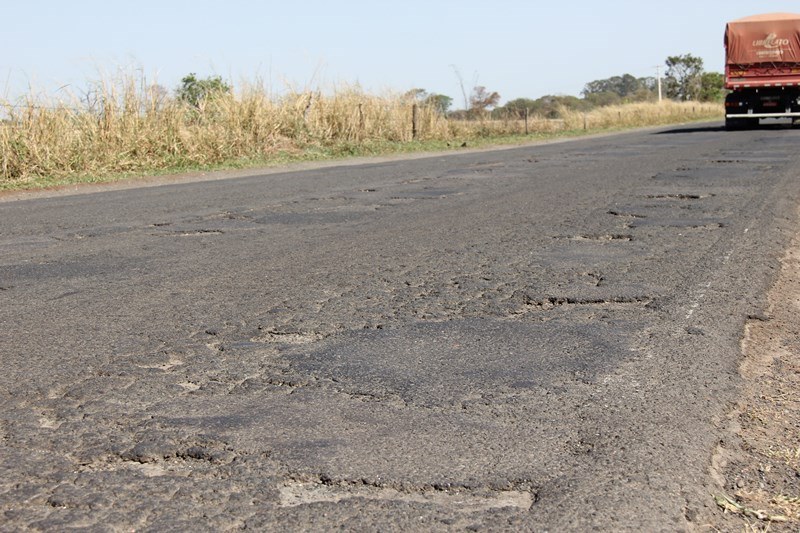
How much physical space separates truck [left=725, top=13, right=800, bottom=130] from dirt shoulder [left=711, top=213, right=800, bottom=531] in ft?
83.1

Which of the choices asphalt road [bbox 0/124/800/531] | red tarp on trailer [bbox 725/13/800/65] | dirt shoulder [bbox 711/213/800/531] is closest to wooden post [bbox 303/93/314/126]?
red tarp on trailer [bbox 725/13/800/65]

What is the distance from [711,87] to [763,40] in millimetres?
57000

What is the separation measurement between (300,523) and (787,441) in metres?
1.58

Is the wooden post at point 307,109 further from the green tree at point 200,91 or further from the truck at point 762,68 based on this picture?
the truck at point 762,68

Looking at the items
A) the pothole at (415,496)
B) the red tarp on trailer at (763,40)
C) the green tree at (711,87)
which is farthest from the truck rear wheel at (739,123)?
the green tree at (711,87)

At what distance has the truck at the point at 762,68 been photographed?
2783 centimetres

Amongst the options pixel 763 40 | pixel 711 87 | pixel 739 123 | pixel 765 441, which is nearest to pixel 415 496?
pixel 765 441

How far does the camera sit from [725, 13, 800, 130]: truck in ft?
91.3

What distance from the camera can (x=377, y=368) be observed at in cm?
382

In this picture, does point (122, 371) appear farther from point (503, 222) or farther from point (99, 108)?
point (99, 108)

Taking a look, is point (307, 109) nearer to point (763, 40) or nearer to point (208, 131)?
point (208, 131)

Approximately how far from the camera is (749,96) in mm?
28344

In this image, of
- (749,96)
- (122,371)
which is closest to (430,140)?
(749,96)

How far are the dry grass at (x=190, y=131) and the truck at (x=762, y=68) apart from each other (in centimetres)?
842
